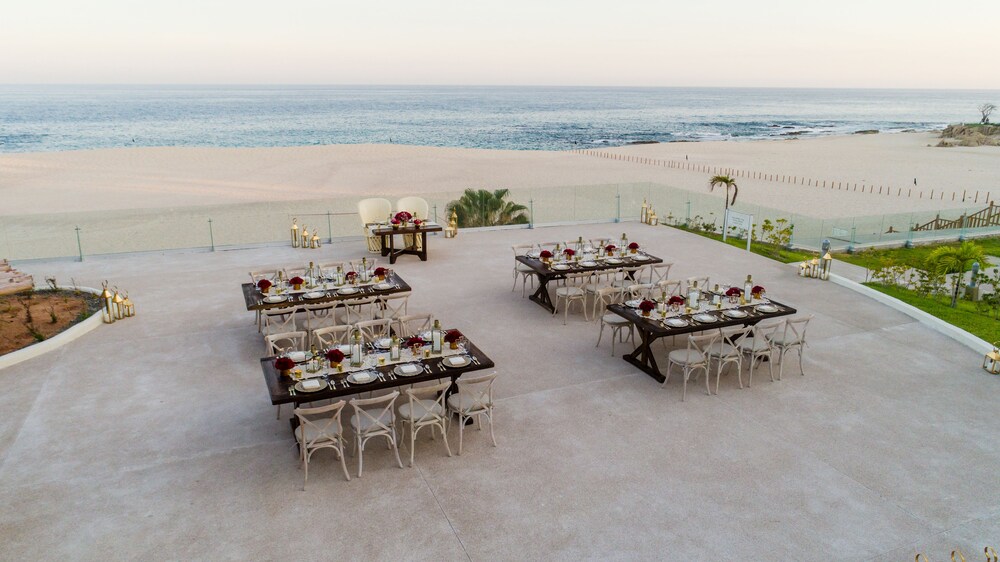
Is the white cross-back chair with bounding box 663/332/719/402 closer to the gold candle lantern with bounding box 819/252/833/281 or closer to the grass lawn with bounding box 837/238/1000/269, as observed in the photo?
the gold candle lantern with bounding box 819/252/833/281

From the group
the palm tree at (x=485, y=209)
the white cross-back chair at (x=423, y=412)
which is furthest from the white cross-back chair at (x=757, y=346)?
the palm tree at (x=485, y=209)

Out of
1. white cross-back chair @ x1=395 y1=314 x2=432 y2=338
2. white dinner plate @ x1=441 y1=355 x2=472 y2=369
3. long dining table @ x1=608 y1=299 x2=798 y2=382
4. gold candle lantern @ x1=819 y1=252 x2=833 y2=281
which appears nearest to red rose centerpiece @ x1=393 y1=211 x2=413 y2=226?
white cross-back chair @ x1=395 y1=314 x2=432 y2=338

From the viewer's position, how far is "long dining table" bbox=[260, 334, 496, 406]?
23.8 ft

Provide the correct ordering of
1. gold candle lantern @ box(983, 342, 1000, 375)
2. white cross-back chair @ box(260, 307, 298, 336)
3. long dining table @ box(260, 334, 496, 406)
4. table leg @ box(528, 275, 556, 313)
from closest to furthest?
1. long dining table @ box(260, 334, 496, 406)
2. gold candle lantern @ box(983, 342, 1000, 375)
3. white cross-back chair @ box(260, 307, 298, 336)
4. table leg @ box(528, 275, 556, 313)

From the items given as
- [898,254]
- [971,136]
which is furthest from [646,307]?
[971,136]

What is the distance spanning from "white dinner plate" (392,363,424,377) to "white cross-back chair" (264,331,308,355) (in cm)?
171

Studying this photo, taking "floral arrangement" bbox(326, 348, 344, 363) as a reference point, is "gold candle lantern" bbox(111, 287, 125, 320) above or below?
below

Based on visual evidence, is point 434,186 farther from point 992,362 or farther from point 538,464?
point 538,464

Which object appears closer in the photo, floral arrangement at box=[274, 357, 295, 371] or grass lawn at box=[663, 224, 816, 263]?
floral arrangement at box=[274, 357, 295, 371]

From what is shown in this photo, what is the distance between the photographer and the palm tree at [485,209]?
68.6ft

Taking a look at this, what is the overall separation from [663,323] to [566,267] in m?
3.53

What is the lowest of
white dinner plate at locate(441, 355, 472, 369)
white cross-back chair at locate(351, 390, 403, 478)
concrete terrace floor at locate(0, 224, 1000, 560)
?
concrete terrace floor at locate(0, 224, 1000, 560)

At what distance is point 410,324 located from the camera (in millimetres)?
12469

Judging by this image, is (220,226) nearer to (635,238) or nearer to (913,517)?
(635,238)
